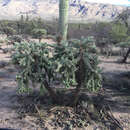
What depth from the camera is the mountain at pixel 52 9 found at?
133 metres

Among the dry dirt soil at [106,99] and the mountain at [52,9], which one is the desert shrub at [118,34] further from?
the mountain at [52,9]

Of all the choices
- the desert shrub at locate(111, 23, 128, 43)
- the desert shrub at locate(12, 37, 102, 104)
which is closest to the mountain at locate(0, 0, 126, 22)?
the desert shrub at locate(111, 23, 128, 43)

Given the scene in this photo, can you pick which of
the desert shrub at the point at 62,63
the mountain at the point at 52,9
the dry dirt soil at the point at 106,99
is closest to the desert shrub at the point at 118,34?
the dry dirt soil at the point at 106,99

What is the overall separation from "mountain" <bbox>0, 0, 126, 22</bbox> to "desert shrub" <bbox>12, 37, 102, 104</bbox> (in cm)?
12203

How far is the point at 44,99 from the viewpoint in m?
7.44

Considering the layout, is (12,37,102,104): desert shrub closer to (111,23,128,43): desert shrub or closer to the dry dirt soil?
the dry dirt soil

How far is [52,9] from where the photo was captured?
154 meters

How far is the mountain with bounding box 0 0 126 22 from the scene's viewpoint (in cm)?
13327

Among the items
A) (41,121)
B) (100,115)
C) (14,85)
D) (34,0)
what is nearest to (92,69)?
(100,115)

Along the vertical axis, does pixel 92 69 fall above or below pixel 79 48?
below

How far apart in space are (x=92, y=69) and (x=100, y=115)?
188cm

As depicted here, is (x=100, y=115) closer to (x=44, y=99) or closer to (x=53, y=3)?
(x=44, y=99)

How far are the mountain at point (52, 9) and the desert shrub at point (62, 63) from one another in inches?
4804

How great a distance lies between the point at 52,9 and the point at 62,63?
156 m
